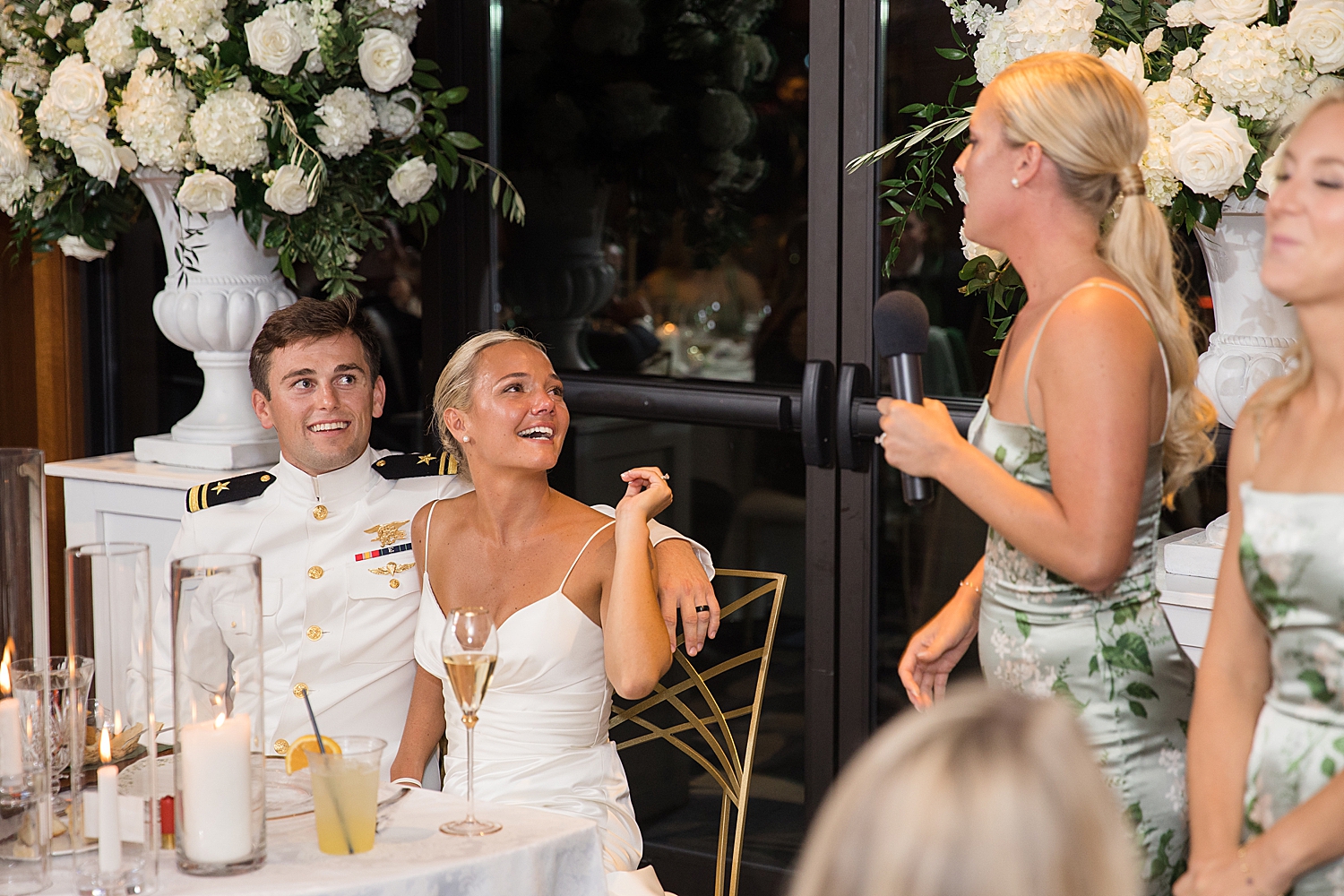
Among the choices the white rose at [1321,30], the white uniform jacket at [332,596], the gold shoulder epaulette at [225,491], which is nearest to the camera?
the white rose at [1321,30]

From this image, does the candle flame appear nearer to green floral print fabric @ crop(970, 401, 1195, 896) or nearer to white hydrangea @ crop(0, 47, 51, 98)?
green floral print fabric @ crop(970, 401, 1195, 896)

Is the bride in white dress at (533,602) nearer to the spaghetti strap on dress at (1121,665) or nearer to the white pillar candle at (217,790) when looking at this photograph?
the spaghetti strap on dress at (1121,665)

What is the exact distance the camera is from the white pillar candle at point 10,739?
5.06 ft

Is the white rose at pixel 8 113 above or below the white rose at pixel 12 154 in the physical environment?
above

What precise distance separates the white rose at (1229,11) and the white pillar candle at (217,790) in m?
1.59

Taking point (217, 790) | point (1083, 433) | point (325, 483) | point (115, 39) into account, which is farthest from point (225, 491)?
point (1083, 433)

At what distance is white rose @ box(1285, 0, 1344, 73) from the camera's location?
Answer: 186cm

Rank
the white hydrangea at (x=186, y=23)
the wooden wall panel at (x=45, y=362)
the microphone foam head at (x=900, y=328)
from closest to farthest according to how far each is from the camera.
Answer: the microphone foam head at (x=900, y=328), the white hydrangea at (x=186, y=23), the wooden wall panel at (x=45, y=362)

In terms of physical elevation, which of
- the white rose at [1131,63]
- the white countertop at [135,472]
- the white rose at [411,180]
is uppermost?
the white rose at [1131,63]

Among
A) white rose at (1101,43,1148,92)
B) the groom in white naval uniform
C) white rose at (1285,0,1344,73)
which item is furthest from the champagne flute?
white rose at (1285,0,1344,73)

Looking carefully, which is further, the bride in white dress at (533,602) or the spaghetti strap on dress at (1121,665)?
the bride in white dress at (533,602)

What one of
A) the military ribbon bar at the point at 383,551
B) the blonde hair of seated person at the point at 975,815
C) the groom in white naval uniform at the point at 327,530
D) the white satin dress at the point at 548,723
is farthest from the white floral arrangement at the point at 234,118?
the blonde hair of seated person at the point at 975,815

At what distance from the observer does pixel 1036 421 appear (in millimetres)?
1674

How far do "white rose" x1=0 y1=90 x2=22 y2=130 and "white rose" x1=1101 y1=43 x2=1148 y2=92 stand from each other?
7.19ft
